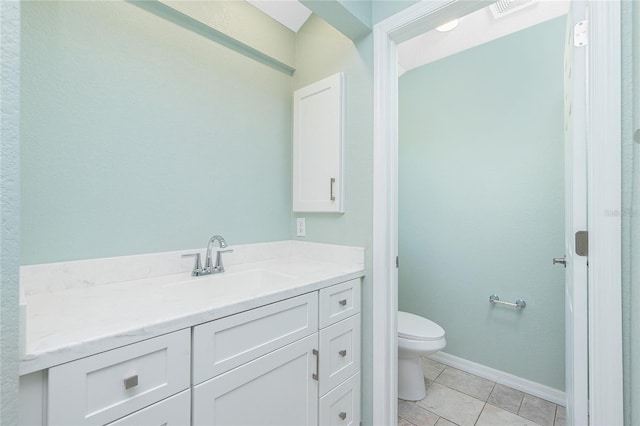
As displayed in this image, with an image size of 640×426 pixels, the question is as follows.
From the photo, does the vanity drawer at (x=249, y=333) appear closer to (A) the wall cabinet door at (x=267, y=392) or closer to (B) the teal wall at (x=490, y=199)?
(A) the wall cabinet door at (x=267, y=392)

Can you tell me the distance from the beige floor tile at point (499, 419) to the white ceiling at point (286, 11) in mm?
2677

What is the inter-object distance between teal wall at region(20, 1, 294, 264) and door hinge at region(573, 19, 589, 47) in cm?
146

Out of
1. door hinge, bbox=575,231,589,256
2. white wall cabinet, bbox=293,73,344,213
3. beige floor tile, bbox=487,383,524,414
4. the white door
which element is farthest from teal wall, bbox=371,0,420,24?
beige floor tile, bbox=487,383,524,414

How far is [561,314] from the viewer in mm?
1758

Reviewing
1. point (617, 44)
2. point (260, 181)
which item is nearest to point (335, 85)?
point (260, 181)

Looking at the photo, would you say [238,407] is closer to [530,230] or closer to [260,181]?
[260,181]

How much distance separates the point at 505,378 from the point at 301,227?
1776mm

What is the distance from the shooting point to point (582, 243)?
884mm

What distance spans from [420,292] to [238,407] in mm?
1854

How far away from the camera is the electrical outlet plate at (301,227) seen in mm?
1837

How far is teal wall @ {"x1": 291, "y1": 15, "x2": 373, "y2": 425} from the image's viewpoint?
148 centimetres

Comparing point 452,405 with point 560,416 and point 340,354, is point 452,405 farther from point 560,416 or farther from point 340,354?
point 340,354

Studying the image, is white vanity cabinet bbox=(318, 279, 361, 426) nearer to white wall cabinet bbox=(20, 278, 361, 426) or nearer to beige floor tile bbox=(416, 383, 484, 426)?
white wall cabinet bbox=(20, 278, 361, 426)

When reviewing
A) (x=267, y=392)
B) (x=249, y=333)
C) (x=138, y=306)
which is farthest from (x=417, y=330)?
(x=138, y=306)
